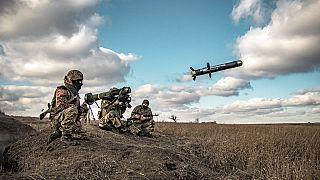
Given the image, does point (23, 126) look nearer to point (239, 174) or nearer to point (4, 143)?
point (4, 143)

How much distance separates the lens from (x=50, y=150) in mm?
9086

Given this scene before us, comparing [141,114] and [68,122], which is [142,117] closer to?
[141,114]

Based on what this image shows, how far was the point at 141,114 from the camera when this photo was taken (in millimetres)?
15781

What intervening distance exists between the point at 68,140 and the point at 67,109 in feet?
2.46

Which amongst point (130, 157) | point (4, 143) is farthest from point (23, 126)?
point (130, 157)

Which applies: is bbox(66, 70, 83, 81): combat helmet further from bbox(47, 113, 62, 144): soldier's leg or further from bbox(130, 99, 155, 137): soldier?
bbox(130, 99, 155, 137): soldier

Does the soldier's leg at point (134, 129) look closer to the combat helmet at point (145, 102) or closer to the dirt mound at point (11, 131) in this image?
the combat helmet at point (145, 102)

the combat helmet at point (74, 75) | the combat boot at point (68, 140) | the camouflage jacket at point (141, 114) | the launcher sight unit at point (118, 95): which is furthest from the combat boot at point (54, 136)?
the camouflage jacket at point (141, 114)

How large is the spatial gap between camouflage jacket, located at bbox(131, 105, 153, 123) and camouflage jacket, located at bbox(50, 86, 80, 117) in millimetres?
5912

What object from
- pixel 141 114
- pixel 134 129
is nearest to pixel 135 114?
pixel 141 114

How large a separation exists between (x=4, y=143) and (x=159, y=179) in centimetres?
760

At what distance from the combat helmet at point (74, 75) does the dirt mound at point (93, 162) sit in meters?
1.57

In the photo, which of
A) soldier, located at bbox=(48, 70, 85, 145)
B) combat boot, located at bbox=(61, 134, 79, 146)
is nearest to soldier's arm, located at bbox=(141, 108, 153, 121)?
soldier, located at bbox=(48, 70, 85, 145)

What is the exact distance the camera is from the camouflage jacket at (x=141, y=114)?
15.7 meters
